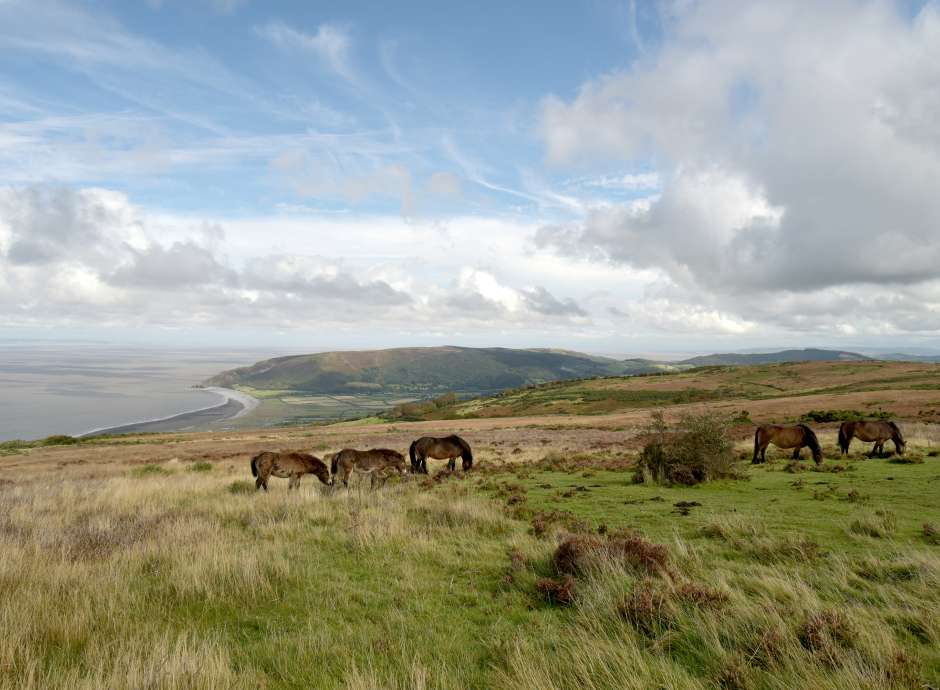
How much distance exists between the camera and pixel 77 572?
24.5ft

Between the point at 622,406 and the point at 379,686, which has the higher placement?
the point at 379,686

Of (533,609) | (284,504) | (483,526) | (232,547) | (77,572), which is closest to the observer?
(533,609)

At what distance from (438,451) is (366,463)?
4.03 metres

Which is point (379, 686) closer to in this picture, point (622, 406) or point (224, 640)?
point (224, 640)

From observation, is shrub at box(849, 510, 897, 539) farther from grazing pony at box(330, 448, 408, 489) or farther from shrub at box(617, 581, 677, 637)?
grazing pony at box(330, 448, 408, 489)

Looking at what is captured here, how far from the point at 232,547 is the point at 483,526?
4955 millimetres

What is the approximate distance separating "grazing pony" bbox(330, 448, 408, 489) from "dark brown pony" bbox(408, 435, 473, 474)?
4.54ft

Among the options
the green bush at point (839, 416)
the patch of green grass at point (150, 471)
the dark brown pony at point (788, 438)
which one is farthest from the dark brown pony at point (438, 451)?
the green bush at point (839, 416)

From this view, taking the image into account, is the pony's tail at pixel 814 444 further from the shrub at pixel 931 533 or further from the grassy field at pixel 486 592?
the shrub at pixel 931 533

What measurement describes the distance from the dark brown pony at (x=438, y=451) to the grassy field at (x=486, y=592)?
645cm

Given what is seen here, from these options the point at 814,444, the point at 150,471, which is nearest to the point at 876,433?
the point at 814,444

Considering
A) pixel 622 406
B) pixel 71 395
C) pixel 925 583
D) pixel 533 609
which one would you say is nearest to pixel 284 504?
pixel 533 609

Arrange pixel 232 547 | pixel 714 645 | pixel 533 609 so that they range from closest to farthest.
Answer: pixel 714 645 < pixel 533 609 < pixel 232 547

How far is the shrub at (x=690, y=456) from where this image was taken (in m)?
15.5
